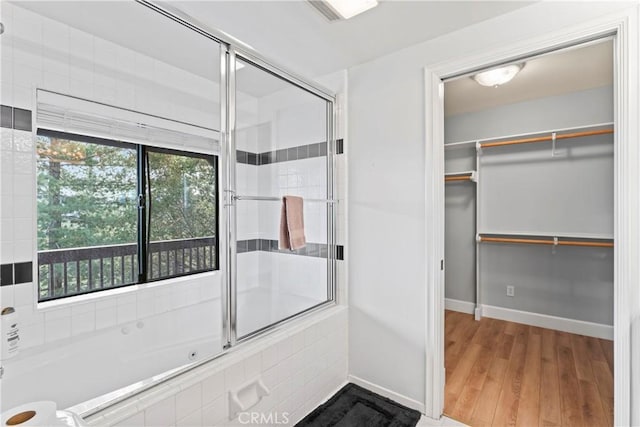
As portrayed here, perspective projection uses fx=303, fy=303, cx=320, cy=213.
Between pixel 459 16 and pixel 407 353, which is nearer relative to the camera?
pixel 459 16

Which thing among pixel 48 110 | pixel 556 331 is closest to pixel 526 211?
pixel 556 331

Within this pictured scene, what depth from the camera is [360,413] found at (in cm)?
191

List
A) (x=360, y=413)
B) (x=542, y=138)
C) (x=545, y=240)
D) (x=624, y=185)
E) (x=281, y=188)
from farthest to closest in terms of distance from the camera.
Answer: (x=545, y=240)
(x=542, y=138)
(x=281, y=188)
(x=360, y=413)
(x=624, y=185)

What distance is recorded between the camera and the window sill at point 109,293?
1.87 metres

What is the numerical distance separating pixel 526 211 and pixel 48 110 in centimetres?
413

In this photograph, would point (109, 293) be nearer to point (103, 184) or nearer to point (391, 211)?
point (103, 184)

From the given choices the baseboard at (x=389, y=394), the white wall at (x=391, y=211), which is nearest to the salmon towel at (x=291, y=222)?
the white wall at (x=391, y=211)

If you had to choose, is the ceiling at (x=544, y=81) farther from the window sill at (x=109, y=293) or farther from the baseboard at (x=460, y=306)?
the window sill at (x=109, y=293)

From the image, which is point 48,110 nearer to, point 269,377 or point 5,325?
point 5,325

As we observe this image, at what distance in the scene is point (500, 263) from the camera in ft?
11.2

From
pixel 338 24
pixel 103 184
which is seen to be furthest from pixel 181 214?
pixel 338 24

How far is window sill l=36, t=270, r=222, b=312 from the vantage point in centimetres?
187

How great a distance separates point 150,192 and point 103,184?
0.32 metres

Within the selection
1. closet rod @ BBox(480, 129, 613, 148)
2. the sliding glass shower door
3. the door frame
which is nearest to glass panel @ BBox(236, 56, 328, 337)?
the sliding glass shower door
